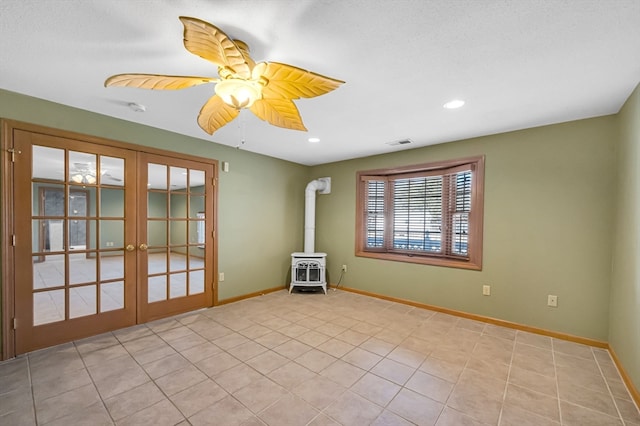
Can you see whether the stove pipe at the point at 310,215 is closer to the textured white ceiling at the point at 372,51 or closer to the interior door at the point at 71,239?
the textured white ceiling at the point at 372,51

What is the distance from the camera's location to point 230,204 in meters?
3.93

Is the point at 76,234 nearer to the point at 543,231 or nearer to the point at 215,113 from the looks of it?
the point at 215,113

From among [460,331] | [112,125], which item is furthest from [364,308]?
[112,125]

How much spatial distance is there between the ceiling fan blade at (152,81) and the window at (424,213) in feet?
10.5

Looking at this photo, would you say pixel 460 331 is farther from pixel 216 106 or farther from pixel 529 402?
pixel 216 106

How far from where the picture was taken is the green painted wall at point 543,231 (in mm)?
2631

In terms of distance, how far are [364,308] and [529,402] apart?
2.07 m

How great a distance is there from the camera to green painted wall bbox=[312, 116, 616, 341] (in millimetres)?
2631

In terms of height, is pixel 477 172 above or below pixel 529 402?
above

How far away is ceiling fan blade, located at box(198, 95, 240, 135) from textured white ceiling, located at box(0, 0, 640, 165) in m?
0.25

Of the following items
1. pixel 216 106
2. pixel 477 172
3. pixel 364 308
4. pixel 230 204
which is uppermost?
pixel 216 106

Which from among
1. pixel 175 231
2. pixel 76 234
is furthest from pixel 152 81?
pixel 175 231

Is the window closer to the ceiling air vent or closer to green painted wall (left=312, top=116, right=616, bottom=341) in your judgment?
green painted wall (left=312, top=116, right=616, bottom=341)

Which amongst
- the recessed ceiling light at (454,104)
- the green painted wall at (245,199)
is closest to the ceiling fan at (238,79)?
the recessed ceiling light at (454,104)
